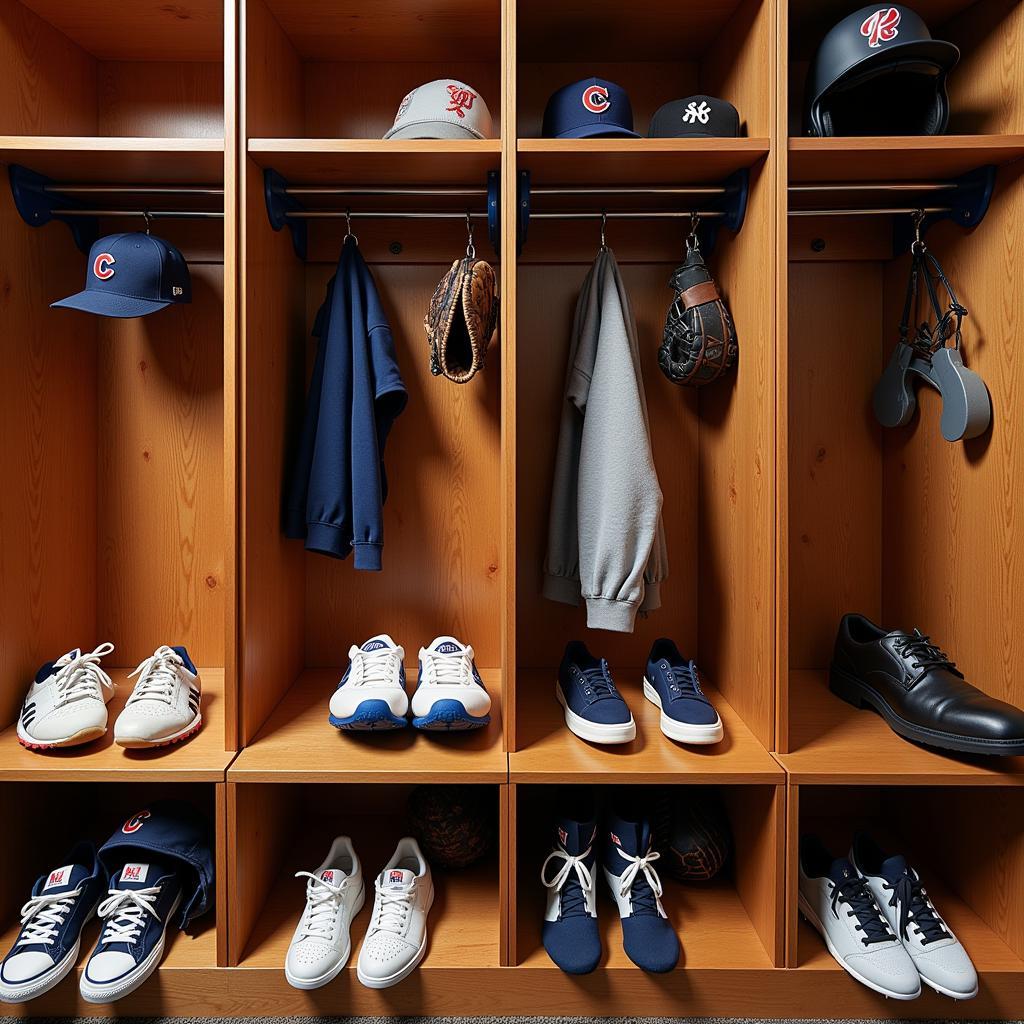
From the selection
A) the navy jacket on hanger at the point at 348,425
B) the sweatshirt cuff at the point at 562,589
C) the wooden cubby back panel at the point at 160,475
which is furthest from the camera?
the wooden cubby back panel at the point at 160,475

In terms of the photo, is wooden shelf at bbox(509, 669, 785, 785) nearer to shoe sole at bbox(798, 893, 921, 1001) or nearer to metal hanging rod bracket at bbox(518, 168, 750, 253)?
shoe sole at bbox(798, 893, 921, 1001)

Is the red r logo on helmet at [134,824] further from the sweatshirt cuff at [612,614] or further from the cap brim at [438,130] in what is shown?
the cap brim at [438,130]

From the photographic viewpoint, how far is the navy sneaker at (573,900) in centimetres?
126

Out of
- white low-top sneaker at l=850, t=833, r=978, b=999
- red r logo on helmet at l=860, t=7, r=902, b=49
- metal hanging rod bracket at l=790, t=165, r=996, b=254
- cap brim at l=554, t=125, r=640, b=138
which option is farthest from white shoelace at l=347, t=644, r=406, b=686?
red r logo on helmet at l=860, t=7, r=902, b=49

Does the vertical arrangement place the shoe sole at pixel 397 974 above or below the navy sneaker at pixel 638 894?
below

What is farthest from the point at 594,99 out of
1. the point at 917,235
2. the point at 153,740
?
the point at 153,740

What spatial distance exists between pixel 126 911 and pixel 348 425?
1.06 metres

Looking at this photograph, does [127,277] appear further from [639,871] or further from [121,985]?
[639,871]

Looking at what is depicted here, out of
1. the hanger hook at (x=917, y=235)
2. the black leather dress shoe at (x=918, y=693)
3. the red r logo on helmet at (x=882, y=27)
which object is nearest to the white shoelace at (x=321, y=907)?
the black leather dress shoe at (x=918, y=693)

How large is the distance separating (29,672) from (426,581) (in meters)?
0.90

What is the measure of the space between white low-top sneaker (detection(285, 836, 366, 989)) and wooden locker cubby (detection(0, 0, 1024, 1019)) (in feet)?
0.25

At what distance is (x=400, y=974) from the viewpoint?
1222 millimetres

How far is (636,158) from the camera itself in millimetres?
1354

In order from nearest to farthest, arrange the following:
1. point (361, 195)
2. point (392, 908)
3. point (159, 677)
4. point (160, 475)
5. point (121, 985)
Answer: point (121, 985), point (392, 908), point (159, 677), point (361, 195), point (160, 475)
